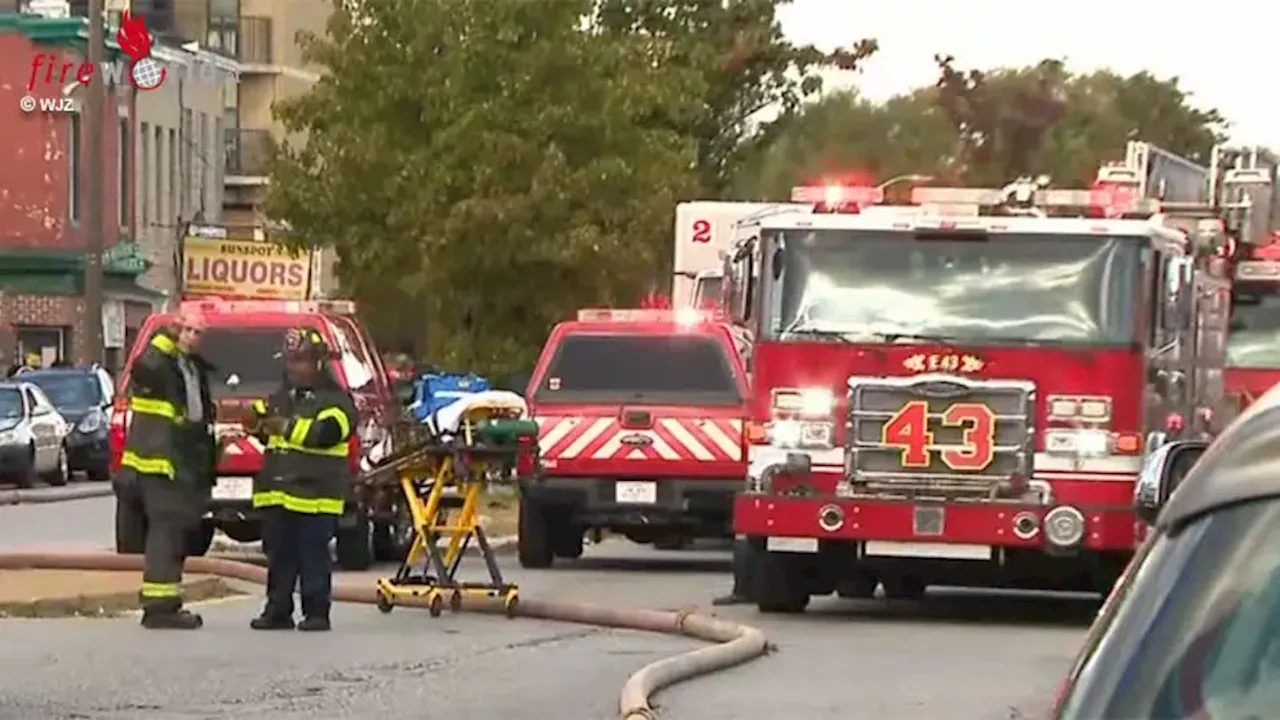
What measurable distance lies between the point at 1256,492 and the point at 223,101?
6702 cm

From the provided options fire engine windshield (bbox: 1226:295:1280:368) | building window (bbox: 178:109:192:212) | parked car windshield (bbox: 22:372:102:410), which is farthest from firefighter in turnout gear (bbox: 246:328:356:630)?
building window (bbox: 178:109:192:212)

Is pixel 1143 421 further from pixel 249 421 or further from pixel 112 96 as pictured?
pixel 112 96

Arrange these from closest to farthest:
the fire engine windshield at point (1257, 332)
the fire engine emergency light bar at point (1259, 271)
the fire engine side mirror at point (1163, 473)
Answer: the fire engine side mirror at point (1163, 473), the fire engine emergency light bar at point (1259, 271), the fire engine windshield at point (1257, 332)

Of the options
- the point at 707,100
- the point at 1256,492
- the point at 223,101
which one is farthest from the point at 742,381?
the point at 223,101

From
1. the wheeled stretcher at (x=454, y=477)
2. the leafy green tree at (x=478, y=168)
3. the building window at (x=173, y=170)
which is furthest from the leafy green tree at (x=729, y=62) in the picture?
the wheeled stretcher at (x=454, y=477)

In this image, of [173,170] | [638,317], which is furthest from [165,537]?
[173,170]

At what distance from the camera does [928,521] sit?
16.6m

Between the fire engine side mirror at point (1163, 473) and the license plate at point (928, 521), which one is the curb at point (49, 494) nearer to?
the license plate at point (928, 521)

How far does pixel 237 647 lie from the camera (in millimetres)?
14844

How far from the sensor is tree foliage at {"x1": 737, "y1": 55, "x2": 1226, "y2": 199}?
5247 centimetres

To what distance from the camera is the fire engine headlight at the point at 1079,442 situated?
16484 millimetres

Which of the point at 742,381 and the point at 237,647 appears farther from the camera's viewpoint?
the point at 742,381

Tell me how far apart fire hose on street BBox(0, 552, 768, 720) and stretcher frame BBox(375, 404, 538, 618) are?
0.09 metres

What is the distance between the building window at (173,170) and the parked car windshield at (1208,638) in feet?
202
